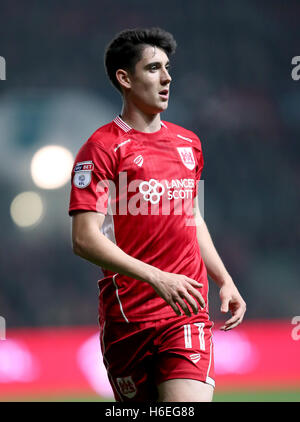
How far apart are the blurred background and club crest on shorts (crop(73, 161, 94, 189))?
267 inches

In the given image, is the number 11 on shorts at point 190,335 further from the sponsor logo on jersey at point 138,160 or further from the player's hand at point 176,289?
the sponsor logo on jersey at point 138,160

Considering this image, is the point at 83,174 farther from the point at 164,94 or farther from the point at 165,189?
the point at 164,94

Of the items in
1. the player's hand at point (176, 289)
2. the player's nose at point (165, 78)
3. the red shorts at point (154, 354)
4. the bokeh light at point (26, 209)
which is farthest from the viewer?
the bokeh light at point (26, 209)

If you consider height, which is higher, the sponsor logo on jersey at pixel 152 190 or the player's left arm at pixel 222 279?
the sponsor logo on jersey at pixel 152 190

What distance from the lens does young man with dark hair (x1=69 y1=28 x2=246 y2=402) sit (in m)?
2.86

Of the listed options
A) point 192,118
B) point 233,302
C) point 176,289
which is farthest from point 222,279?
point 192,118

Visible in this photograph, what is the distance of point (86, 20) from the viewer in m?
10.9

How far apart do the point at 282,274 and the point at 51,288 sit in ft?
11.1

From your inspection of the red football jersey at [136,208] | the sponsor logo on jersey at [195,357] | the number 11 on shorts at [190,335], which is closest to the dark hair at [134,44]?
the red football jersey at [136,208]

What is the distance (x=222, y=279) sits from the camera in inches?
125

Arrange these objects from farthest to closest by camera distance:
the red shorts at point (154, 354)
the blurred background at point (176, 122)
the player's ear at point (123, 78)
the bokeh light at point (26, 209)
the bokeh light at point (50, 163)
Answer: the bokeh light at point (50, 163) → the bokeh light at point (26, 209) → the blurred background at point (176, 122) → the player's ear at point (123, 78) → the red shorts at point (154, 354)

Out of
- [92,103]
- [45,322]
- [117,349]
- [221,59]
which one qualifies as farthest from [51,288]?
[117,349]

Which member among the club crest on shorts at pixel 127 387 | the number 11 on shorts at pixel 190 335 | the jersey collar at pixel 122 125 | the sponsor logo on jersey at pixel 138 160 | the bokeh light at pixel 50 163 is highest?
the bokeh light at pixel 50 163

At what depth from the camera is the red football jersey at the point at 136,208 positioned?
2941mm
